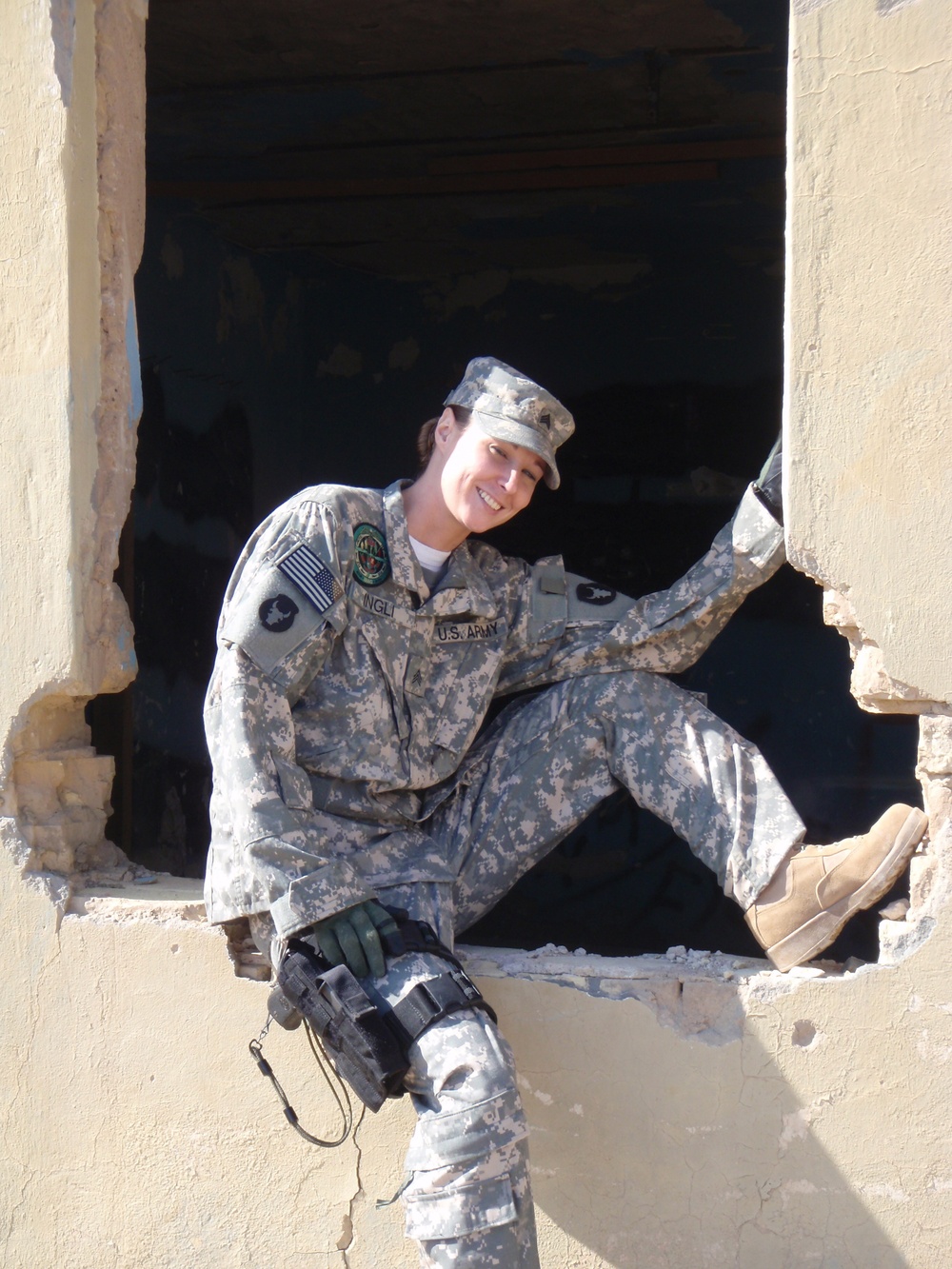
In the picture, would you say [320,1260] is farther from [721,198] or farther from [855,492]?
[721,198]

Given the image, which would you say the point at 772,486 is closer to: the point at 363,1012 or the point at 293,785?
the point at 293,785

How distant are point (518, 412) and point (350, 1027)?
1.22m

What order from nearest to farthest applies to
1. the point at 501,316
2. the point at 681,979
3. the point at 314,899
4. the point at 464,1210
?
the point at 464,1210 → the point at 314,899 → the point at 681,979 → the point at 501,316

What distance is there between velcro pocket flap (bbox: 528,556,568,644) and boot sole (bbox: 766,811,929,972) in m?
0.80

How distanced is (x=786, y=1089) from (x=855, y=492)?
1032 millimetres

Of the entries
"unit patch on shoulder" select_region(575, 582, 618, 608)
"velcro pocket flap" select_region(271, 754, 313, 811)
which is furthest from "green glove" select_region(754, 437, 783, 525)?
"velcro pocket flap" select_region(271, 754, 313, 811)

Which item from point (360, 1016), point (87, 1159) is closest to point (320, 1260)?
point (87, 1159)

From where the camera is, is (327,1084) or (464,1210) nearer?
(464,1210)

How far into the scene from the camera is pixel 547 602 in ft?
9.14

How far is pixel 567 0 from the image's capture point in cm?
317

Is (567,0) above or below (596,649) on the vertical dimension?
above

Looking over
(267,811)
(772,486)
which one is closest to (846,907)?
(772,486)

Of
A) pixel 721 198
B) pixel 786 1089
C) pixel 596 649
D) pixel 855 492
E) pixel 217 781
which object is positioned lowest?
pixel 786 1089

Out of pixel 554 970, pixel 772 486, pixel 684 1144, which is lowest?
pixel 684 1144
